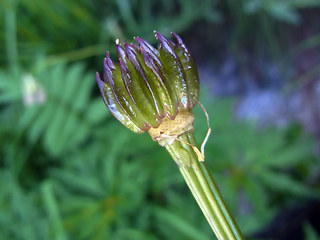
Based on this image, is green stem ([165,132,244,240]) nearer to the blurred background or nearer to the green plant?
the green plant

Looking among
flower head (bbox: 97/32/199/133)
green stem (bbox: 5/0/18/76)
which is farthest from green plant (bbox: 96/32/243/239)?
green stem (bbox: 5/0/18/76)

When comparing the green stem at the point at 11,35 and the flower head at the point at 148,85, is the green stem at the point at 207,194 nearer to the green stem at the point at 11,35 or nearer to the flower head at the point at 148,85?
the flower head at the point at 148,85

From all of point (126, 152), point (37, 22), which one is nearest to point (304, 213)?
point (126, 152)

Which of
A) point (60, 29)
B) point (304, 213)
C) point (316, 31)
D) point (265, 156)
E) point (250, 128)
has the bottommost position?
point (304, 213)

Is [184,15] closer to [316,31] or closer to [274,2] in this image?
[274,2]

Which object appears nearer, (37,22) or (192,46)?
(37,22)

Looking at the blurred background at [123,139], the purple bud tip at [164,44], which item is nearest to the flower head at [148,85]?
the purple bud tip at [164,44]

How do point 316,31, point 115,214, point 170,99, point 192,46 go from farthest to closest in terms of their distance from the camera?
point 192,46 → point 316,31 → point 115,214 → point 170,99
